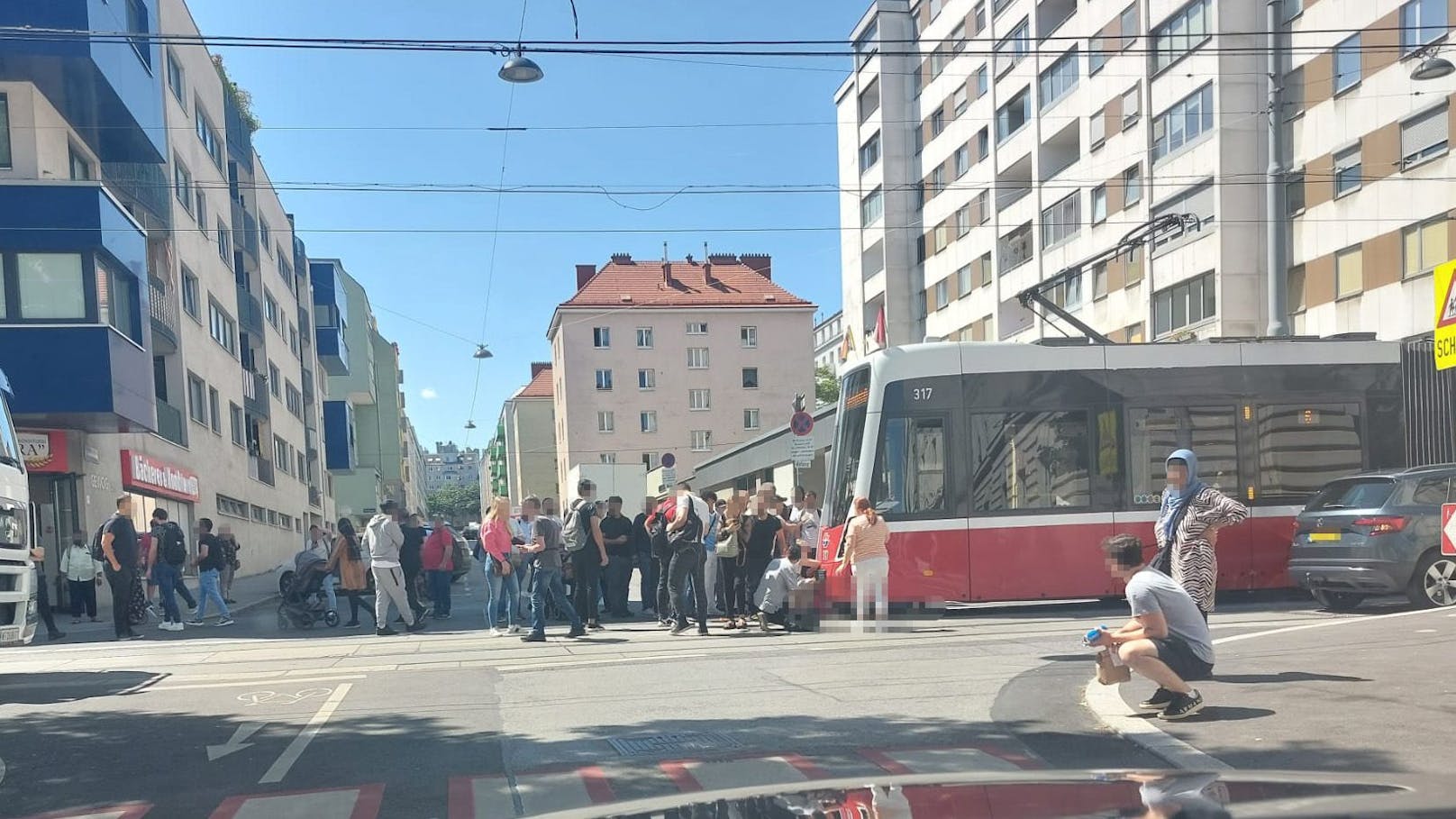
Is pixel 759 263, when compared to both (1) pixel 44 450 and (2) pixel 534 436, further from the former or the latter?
(1) pixel 44 450

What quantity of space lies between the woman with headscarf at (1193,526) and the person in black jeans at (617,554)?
8.18m

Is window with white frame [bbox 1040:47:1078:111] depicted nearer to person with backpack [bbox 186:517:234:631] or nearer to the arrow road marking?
person with backpack [bbox 186:517:234:631]

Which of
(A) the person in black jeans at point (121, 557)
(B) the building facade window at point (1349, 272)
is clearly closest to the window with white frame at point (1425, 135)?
(B) the building facade window at point (1349, 272)

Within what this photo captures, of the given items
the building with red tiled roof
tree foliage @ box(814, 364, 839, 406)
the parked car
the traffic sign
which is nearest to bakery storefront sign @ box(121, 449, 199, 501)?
the traffic sign

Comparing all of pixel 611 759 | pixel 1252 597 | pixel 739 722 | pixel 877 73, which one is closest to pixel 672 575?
pixel 739 722

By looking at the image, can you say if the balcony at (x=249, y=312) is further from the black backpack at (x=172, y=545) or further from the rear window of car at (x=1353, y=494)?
the rear window of car at (x=1353, y=494)

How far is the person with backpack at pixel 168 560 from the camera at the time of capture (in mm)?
15555

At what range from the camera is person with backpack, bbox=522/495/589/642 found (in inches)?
495

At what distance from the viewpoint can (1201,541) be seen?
8297mm

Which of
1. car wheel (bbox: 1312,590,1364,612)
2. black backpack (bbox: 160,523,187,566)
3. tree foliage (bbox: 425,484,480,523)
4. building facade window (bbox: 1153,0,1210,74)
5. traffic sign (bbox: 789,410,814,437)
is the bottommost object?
tree foliage (bbox: 425,484,480,523)

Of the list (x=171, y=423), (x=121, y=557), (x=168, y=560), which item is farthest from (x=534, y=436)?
(x=121, y=557)

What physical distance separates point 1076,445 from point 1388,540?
3.38 meters

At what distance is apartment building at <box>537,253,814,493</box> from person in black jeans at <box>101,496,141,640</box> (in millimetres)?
49876

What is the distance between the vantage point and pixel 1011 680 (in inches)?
349
